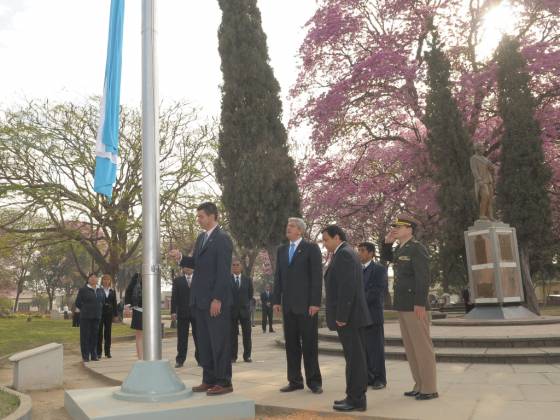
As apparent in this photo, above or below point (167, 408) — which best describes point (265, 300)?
above

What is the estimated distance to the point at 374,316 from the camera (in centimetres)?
695

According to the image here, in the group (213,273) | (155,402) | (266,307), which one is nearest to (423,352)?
(213,273)

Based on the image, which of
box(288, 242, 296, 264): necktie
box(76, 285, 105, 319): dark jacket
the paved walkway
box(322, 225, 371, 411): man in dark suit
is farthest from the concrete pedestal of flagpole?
box(76, 285, 105, 319): dark jacket

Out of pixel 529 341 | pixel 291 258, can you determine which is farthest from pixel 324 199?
pixel 291 258

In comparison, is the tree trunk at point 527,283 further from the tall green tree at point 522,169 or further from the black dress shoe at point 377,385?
the black dress shoe at point 377,385

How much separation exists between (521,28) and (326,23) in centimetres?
715

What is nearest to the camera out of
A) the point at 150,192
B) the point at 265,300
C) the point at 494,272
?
the point at 150,192

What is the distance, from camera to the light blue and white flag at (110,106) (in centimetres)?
662

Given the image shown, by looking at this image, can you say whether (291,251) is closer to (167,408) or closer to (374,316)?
(374,316)

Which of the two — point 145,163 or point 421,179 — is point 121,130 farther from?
point 145,163

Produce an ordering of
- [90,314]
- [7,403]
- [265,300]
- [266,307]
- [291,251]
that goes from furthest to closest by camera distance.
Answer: [266,307] → [265,300] → [90,314] → [291,251] → [7,403]

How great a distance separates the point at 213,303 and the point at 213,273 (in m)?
0.35

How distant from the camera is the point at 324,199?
74.0 ft

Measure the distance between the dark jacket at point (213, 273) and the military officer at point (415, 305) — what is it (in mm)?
1786
